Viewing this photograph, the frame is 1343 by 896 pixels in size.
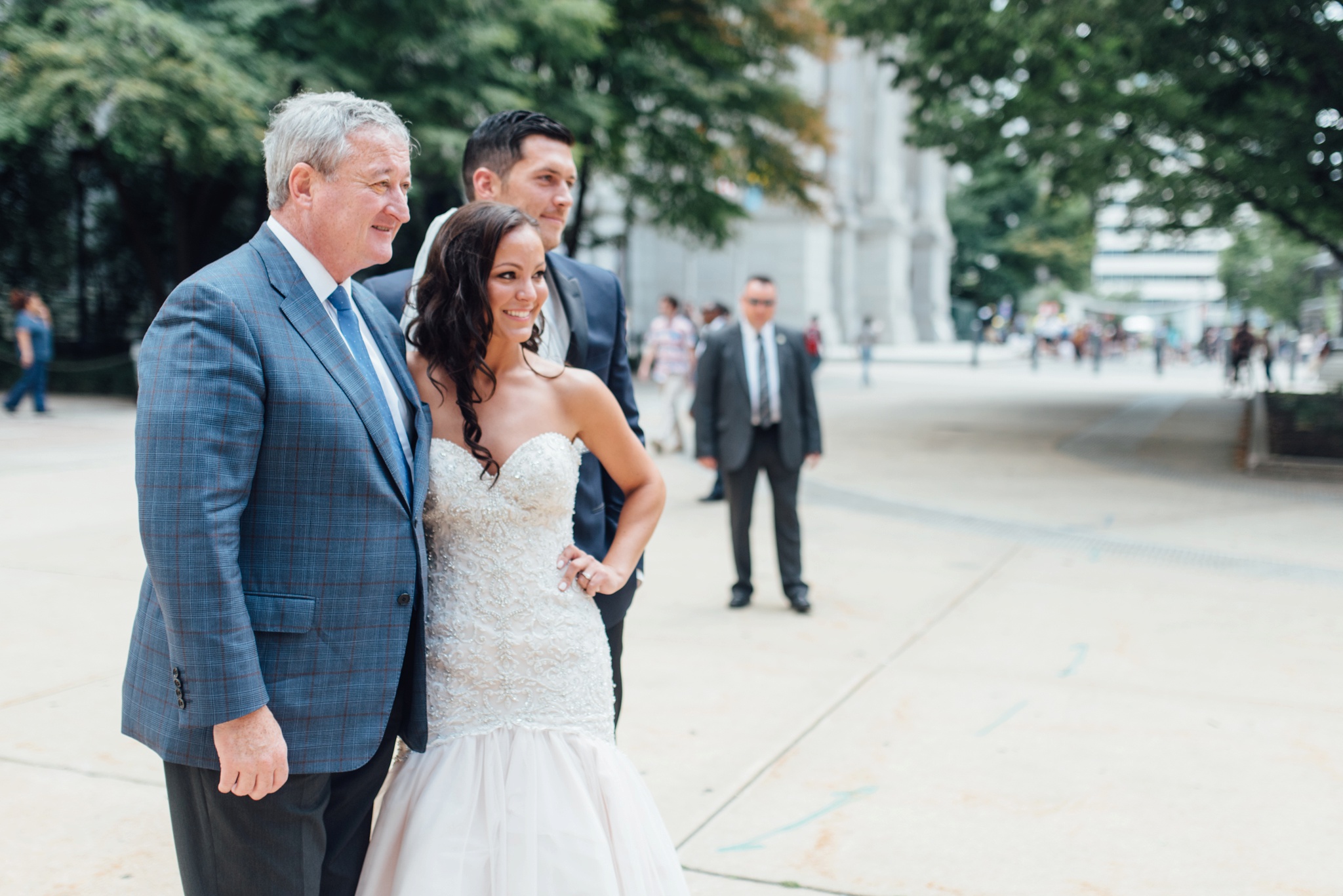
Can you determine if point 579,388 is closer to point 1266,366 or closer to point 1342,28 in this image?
point 1342,28

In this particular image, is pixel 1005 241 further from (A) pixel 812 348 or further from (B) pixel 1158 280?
(B) pixel 1158 280

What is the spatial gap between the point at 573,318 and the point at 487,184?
417 mm

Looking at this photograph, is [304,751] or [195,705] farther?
[304,751]

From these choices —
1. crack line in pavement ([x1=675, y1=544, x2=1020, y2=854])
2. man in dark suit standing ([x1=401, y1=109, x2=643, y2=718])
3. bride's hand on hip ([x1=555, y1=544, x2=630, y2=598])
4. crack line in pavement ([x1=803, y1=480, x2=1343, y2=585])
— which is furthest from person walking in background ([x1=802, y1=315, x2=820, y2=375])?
bride's hand on hip ([x1=555, y1=544, x2=630, y2=598])

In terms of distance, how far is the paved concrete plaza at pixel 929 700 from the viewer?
12.4ft

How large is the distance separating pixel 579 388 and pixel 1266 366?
3324 cm

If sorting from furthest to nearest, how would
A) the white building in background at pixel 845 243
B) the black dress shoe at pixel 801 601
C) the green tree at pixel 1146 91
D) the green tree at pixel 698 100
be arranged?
the white building in background at pixel 845 243
the green tree at pixel 698 100
the green tree at pixel 1146 91
the black dress shoe at pixel 801 601

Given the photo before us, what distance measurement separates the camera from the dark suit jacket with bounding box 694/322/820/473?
7.14 meters

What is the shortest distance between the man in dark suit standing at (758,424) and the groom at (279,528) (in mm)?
4884

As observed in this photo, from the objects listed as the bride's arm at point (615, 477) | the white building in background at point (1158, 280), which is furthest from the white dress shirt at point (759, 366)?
the white building in background at point (1158, 280)

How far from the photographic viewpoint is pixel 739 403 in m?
7.15

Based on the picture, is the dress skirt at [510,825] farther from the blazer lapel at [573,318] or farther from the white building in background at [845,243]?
the white building in background at [845,243]

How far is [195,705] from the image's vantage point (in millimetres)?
2010

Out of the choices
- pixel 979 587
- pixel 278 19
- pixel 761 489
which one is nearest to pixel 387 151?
pixel 979 587
